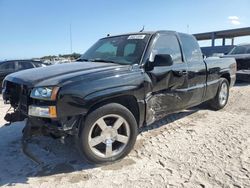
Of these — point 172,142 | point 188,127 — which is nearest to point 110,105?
point 172,142

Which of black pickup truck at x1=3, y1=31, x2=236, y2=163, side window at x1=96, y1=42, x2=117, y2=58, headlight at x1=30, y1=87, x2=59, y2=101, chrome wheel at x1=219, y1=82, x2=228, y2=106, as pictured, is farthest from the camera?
chrome wheel at x1=219, y1=82, x2=228, y2=106

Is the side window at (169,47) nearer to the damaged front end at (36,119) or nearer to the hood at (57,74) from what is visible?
the hood at (57,74)

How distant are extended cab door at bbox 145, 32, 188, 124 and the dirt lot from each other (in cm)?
51

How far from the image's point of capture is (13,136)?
17.0ft

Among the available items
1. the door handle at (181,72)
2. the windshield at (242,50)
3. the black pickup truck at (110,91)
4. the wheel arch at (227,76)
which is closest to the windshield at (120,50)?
the black pickup truck at (110,91)

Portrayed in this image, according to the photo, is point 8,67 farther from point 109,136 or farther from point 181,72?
point 109,136

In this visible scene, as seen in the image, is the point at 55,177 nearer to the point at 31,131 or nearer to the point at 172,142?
the point at 31,131

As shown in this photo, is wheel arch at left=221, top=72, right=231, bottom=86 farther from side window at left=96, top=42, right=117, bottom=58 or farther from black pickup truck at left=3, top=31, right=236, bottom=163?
side window at left=96, top=42, right=117, bottom=58

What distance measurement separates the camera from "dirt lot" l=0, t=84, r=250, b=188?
11.3ft

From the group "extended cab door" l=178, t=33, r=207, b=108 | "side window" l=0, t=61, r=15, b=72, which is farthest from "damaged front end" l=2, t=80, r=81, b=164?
"side window" l=0, t=61, r=15, b=72

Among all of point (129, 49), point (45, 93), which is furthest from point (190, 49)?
point (45, 93)

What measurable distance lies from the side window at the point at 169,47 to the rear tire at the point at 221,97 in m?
1.97

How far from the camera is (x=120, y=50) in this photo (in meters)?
4.84

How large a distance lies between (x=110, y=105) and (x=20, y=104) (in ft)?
3.87
